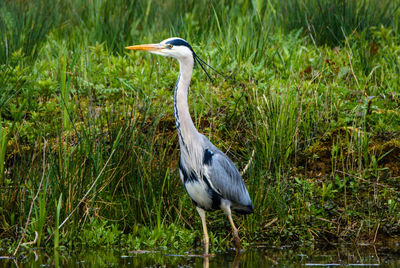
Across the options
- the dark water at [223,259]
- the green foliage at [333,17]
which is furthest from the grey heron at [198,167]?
the green foliage at [333,17]


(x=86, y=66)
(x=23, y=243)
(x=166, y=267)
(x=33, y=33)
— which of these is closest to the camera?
(x=166, y=267)

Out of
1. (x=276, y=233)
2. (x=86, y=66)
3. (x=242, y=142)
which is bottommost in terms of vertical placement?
(x=276, y=233)

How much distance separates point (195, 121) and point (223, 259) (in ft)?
6.09

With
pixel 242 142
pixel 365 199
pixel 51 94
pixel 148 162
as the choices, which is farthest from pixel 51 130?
pixel 365 199

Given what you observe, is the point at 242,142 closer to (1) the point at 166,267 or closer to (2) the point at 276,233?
(2) the point at 276,233

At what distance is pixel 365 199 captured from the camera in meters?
5.67

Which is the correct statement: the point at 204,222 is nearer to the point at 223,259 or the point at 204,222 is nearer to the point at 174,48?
the point at 223,259

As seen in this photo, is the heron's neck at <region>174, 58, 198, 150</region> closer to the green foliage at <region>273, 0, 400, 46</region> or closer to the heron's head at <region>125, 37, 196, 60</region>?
the heron's head at <region>125, 37, 196, 60</region>

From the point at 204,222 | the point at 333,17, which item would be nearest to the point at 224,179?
the point at 204,222

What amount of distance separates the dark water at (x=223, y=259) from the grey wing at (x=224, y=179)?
0.41 m

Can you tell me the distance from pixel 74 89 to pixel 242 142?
2002 millimetres

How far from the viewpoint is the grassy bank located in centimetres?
510

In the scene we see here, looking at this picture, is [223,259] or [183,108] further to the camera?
[183,108]

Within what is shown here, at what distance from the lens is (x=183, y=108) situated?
4.98 m
